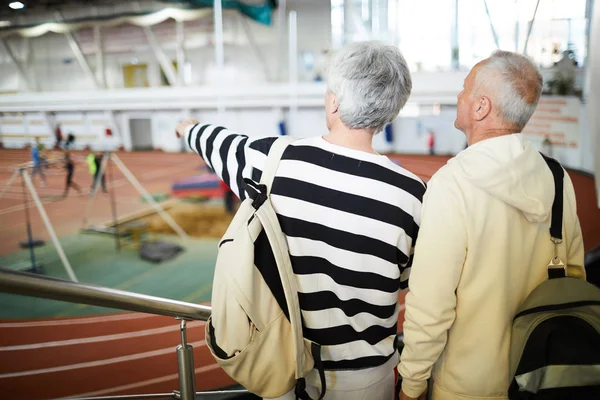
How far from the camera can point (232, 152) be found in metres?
1.13

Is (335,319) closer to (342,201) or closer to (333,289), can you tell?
(333,289)

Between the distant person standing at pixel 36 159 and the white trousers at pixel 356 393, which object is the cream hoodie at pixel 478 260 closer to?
the white trousers at pixel 356 393

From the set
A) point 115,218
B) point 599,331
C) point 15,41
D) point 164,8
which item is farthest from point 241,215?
point 115,218

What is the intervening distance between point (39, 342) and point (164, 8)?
3.51 metres

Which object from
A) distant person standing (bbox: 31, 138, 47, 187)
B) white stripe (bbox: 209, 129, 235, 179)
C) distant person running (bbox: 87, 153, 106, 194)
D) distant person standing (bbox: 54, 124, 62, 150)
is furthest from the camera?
distant person running (bbox: 87, 153, 106, 194)

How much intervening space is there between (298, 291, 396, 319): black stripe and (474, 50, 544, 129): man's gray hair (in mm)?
509

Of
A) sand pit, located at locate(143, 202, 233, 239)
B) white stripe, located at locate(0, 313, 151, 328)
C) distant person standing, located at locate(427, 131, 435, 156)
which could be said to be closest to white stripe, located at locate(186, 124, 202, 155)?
white stripe, located at locate(0, 313, 151, 328)

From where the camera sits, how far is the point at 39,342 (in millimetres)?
3705

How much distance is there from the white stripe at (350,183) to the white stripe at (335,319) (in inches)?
10.7

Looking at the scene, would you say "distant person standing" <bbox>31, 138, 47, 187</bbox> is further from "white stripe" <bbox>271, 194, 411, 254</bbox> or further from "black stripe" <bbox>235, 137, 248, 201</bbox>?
"white stripe" <bbox>271, 194, 411, 254</bbox>

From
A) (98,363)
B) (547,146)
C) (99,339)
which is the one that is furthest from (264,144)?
(547,146)

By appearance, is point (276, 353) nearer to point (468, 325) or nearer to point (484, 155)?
point (468, 325)

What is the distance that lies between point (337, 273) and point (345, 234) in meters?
0.10

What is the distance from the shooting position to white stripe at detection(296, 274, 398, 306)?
0.98 metres
